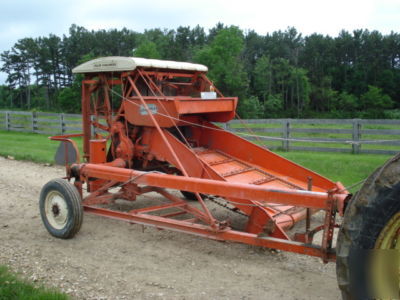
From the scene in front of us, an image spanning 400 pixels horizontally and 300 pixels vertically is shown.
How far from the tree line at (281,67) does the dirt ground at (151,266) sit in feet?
197

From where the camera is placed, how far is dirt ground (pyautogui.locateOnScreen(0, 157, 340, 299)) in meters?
4.28

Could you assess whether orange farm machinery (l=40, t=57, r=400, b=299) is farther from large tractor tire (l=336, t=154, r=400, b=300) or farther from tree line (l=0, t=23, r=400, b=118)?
tree line (l=0, t=23, r=400, b=118)

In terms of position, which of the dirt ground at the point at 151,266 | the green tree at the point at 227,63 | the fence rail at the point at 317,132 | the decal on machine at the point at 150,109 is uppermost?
the green tree at the point at 227,63

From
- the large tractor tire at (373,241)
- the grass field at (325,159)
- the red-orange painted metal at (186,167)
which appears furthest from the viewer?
the grass field at (325,159)

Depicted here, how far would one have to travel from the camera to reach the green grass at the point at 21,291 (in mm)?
3963

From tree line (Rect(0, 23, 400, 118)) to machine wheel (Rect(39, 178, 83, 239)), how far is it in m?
59.9

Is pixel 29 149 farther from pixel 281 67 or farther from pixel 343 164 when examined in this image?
pixel 281 67

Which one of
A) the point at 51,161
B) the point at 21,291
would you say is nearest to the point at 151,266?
the point at 21,291

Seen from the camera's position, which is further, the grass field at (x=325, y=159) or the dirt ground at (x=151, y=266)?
the grass field at (x=325, y=159)

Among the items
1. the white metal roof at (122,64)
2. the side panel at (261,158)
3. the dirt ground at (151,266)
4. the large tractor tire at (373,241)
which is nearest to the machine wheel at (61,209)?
the dirt ground at (151,266)

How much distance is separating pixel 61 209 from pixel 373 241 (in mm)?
4203

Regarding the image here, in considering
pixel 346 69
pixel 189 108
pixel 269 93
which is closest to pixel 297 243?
pixel 189 108

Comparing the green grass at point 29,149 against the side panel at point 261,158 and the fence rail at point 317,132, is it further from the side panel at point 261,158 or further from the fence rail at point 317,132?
the side panel at point 261,158

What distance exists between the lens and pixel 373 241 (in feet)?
9.22
